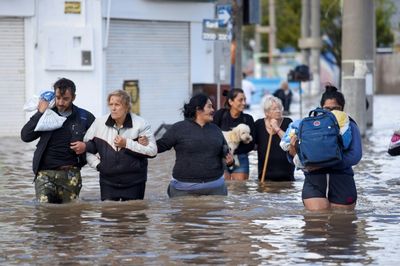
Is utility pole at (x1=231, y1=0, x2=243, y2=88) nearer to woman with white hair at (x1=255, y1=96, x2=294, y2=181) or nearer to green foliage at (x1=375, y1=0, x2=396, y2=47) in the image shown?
woman with white hair at (x1=255, y1=96, x2=294, y2=181)

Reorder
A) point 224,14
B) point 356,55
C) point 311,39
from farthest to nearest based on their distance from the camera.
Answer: point 311,39 < point 356,55 < point 224,14

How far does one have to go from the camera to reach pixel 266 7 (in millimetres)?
79938

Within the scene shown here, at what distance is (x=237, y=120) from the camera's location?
15414 millimetres

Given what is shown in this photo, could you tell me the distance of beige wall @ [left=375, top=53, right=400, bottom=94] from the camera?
60.8 metres

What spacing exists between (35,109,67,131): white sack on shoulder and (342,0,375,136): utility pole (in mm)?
13680

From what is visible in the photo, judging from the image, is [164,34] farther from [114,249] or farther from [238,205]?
[114,249]

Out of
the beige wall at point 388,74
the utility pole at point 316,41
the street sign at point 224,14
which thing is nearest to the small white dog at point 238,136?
the street sign at point 224,14

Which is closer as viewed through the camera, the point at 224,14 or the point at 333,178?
the point at 333,178

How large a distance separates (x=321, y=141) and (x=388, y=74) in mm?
50135

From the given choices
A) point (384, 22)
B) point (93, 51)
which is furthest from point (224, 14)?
point (384, 22)

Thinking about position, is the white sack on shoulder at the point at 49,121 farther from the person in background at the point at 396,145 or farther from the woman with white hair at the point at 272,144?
the person in background at the point at 396,145

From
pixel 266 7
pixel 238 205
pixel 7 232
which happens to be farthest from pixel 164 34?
pixel 266 7

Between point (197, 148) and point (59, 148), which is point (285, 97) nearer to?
point (197, 148)

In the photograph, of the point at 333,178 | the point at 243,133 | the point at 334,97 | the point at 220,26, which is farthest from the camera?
the point at 220,26
